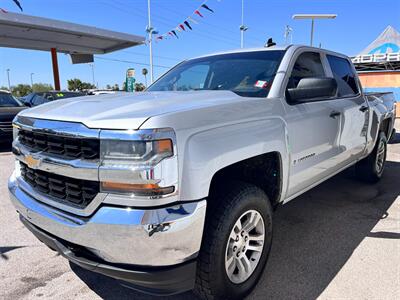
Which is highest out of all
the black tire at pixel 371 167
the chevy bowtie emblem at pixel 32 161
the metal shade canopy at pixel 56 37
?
the metal shade canopy at pixel 56 37

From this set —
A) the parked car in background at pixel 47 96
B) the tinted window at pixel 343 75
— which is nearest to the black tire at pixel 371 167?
the tinted window at pixel 343 75

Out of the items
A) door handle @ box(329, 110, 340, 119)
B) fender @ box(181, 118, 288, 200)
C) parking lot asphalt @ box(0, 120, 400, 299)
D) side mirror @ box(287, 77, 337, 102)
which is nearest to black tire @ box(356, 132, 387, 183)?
parking lot asphalt @ box(0, 120, 400, 299)

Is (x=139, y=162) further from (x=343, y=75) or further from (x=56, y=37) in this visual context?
(x=56, y=37)

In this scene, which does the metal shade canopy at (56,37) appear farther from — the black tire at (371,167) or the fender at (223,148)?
the fender at (223,148)

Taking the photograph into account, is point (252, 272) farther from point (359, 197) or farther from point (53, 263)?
point (359, 197)

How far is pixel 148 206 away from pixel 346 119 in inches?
112

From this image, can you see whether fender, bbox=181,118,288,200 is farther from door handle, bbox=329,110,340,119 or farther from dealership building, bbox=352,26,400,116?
dealership building, bbox=352,26,400,116

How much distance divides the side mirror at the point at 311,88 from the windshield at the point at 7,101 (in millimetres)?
8621

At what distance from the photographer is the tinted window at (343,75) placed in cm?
394

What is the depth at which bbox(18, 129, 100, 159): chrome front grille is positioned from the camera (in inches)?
73.0

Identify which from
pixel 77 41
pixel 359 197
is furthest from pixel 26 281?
pixel 77 41

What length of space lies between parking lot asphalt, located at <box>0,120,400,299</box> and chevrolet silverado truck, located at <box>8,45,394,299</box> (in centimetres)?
48

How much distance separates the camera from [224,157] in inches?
81.8

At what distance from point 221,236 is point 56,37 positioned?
17.2 m
